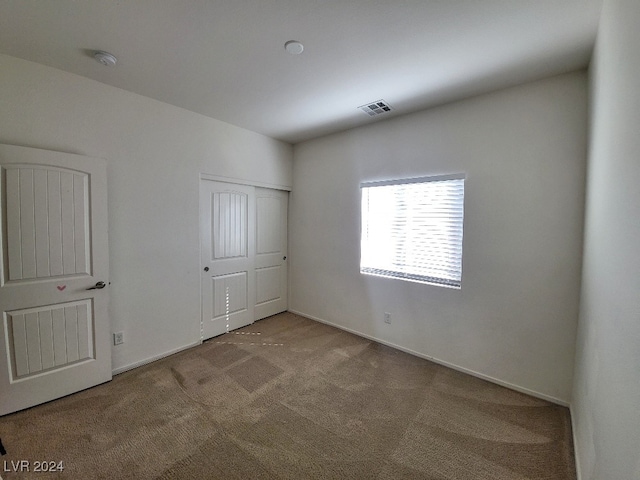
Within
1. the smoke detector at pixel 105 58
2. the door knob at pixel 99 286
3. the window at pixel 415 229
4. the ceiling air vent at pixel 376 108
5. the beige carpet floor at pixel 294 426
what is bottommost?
the beige carpet floor at pixel 294 426

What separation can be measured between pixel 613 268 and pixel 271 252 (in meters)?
3.61

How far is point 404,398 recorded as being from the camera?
222cm

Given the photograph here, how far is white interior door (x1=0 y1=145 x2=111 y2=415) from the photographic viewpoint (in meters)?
1.95

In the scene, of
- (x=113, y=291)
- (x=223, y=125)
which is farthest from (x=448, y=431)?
(x=223, y=125)

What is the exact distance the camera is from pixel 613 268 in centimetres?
118

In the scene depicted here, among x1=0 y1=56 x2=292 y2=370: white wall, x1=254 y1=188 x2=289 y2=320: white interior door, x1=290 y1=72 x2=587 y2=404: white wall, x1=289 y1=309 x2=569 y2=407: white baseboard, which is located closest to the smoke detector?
x1=0 y1=56 x2=292 y2=370: white wall

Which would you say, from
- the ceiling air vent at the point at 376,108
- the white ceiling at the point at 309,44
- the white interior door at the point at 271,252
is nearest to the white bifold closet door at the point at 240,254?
the white interior door at the point at 271,252

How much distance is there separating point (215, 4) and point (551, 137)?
2649 mm

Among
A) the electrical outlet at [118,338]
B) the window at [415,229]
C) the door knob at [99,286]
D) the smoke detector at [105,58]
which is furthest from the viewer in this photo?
the window at [415,229]

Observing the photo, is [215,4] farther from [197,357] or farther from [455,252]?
[197,357]

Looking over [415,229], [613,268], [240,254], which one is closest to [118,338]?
[240,254]

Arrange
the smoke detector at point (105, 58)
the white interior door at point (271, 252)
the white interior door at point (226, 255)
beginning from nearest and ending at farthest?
the smoke detector at point (105, 58), the white interior door at point (226, 255), the white interior door at point (271, 252)

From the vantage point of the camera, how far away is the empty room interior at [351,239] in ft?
4.99

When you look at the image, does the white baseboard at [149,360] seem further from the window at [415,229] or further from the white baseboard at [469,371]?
the window at [415,229]
